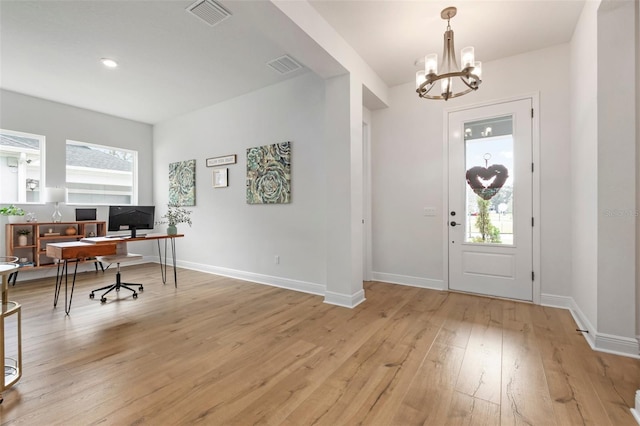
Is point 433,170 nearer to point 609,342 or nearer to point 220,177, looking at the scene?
point 609,342

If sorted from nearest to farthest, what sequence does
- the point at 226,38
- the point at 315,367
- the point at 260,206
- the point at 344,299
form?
the point at 315,367 → the point at 226,38 → the point at 344,299 → the point at 260,206

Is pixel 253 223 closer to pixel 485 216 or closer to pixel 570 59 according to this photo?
pixel 485 216

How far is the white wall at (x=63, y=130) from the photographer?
4320 millimetres

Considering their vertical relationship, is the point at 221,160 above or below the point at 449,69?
below

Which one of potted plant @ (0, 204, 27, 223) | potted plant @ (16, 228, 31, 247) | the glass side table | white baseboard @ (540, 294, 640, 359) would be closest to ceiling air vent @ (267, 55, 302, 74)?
the glass side table

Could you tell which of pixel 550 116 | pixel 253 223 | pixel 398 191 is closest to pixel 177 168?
pixel 253 223

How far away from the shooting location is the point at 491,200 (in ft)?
11.3

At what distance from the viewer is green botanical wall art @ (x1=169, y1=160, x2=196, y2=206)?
16.9 ft

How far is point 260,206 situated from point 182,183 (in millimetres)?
2029

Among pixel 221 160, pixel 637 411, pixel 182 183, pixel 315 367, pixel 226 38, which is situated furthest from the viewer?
pixel 182 183

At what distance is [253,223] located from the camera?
439 cm

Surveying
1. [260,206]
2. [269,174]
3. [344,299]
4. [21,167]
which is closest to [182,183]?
[260,206]

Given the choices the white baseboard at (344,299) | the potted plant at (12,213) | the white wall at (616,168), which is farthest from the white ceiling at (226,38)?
the white baseboard at (344,299)

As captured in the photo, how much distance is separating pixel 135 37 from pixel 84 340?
9.81 feet
